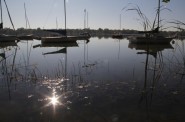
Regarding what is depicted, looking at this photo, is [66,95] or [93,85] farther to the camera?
[93,85]

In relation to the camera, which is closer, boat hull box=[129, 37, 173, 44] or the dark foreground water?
the dark foreground water

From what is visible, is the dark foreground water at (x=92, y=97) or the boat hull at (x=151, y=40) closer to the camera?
the dark foreground water at (x=92, y=97)

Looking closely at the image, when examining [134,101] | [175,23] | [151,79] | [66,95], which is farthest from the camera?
[151,79]

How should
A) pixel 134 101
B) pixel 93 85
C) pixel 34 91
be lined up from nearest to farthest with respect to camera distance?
pixel 134 101 → pixel 34 91 → pixel 93 85

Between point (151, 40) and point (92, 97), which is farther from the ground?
point (151, 40)

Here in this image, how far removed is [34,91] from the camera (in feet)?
33.3

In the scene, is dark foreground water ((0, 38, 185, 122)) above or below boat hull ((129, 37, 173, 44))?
below

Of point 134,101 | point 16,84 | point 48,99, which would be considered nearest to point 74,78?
point 16,84

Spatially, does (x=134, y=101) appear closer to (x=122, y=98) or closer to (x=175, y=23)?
(x=122, y=98)

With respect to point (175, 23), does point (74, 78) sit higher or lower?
lower

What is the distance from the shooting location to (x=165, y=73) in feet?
45.8

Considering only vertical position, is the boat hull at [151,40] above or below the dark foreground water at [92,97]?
above

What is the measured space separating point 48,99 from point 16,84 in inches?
121

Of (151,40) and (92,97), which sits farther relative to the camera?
(151,40)
